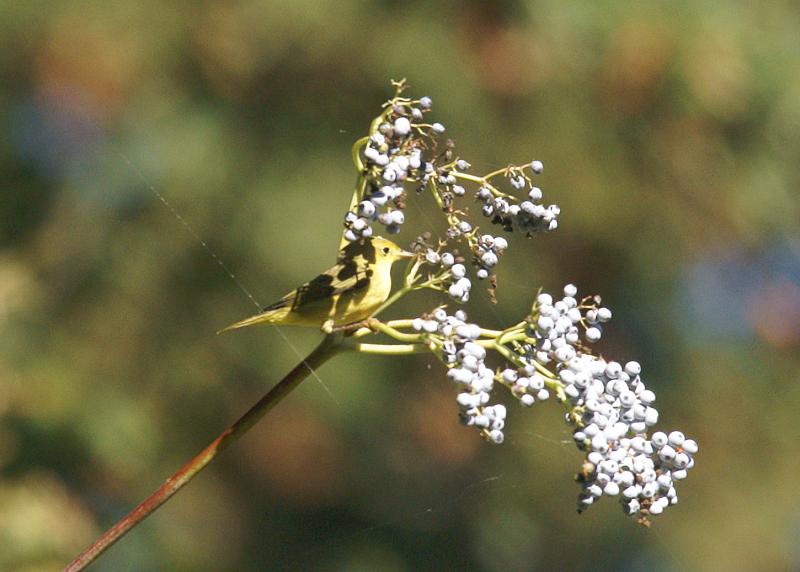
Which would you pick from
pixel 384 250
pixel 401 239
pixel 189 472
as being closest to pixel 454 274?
pixel 384 250

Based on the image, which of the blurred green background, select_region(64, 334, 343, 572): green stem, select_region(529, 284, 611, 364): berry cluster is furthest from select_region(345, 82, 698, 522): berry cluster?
the blurred green background

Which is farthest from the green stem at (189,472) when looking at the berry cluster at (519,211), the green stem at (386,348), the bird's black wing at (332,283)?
the berry cluster at (519,211)

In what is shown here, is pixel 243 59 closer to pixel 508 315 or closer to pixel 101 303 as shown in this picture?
pixel 101 303

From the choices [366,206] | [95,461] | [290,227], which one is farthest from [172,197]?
[366,206]

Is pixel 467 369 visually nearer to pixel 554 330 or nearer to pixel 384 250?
pixel 554 330

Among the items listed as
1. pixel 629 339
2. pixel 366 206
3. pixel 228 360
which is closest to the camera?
pixel 366 206
